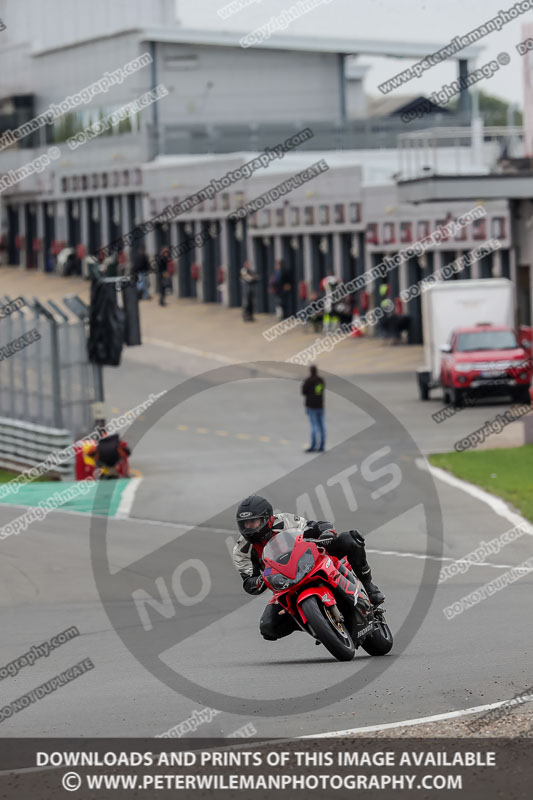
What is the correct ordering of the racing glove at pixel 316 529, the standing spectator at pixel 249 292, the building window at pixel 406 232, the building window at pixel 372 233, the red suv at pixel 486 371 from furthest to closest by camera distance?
1. the standing spectator at pixel 249 292
2. the building window at pixel 372 233
3. the building window at pixel 406 232
4. the red suv at pixel 486 371
5. the racing glove at pixel 316 529

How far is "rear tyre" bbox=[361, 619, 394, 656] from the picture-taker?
1164cm

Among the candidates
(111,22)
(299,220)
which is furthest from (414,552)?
(111,22)

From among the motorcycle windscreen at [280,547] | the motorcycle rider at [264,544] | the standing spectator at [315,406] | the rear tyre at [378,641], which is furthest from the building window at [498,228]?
the motorcycle windscreen at [280,547]

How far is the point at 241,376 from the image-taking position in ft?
145

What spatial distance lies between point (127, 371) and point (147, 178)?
2074 centimetres

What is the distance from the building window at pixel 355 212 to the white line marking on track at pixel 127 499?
27226mm

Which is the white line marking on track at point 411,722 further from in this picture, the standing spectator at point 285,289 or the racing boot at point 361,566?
the standing spectator at point 285,289

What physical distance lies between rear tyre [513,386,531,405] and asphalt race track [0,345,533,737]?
0.55 meters

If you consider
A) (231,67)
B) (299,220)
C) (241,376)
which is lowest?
(241,376)

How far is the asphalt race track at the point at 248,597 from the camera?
400 inches

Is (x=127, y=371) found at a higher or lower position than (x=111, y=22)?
lower

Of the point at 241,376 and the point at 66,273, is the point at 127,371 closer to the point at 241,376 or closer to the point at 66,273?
the point at 241,376

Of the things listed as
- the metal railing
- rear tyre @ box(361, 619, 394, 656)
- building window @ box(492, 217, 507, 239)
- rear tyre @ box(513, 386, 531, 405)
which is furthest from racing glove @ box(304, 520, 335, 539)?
building window @ box(492, 217, 507, 239)
